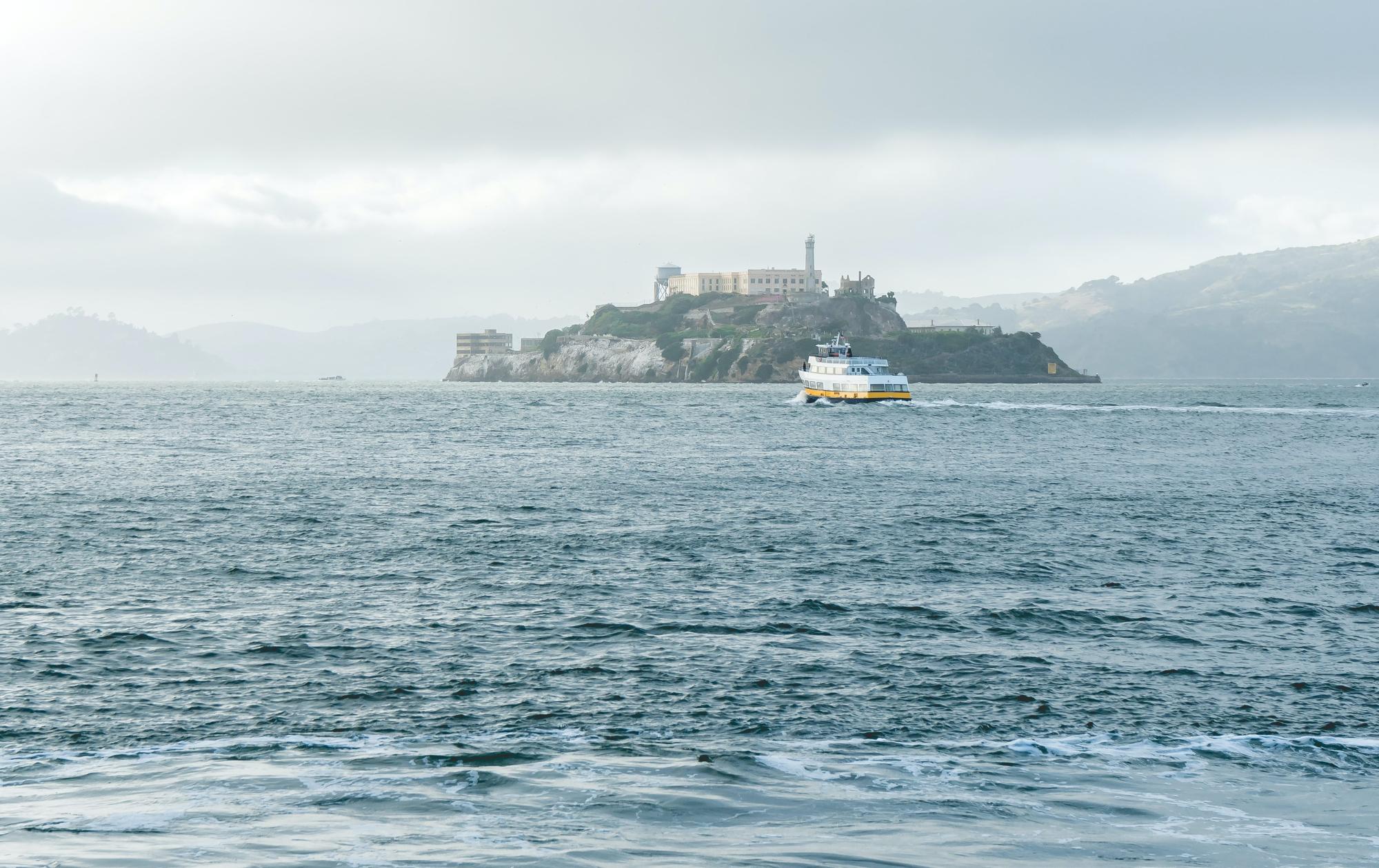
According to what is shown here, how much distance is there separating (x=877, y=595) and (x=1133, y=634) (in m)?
6.00

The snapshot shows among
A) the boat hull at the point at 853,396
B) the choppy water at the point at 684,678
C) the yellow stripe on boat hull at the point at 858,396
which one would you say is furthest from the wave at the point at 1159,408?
the choppy water at the point at 684,678

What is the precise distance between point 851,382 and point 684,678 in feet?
447

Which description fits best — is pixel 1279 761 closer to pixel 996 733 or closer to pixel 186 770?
pixel 996 733

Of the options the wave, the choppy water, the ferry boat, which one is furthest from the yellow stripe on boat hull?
the choppy water

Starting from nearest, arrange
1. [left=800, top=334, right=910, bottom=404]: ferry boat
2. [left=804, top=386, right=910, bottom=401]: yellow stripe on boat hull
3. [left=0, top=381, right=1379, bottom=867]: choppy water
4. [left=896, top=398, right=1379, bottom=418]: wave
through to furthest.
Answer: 1. [left=0, top=381, right=1379, bottom=867]: choppy water
2. [left=896, top=398, right=1379, bottom=418]: wave
3. [left=804, top=386, right=910, bottom=401]: yellow stripe on boat hull
4. [left=800, top=334, right=910, bottom=404]: ferry boat

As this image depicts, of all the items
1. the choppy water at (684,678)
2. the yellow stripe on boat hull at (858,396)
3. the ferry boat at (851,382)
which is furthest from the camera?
the ferry boat at (851,382)

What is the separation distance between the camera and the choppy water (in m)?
12.8

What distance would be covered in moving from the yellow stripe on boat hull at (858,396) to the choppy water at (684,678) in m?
103

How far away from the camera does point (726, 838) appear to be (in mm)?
12305

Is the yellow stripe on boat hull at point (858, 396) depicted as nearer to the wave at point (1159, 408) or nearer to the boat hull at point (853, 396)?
the boat hull at point (853, 396)

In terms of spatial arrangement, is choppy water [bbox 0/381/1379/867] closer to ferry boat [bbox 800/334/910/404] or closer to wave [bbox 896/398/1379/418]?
wave [bbox 896/398/1379/418]

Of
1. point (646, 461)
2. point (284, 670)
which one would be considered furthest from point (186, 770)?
point (646, 461)

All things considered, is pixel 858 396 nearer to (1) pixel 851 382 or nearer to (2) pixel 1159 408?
(1) pixel 851 382

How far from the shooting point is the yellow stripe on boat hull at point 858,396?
152500 millimetres
